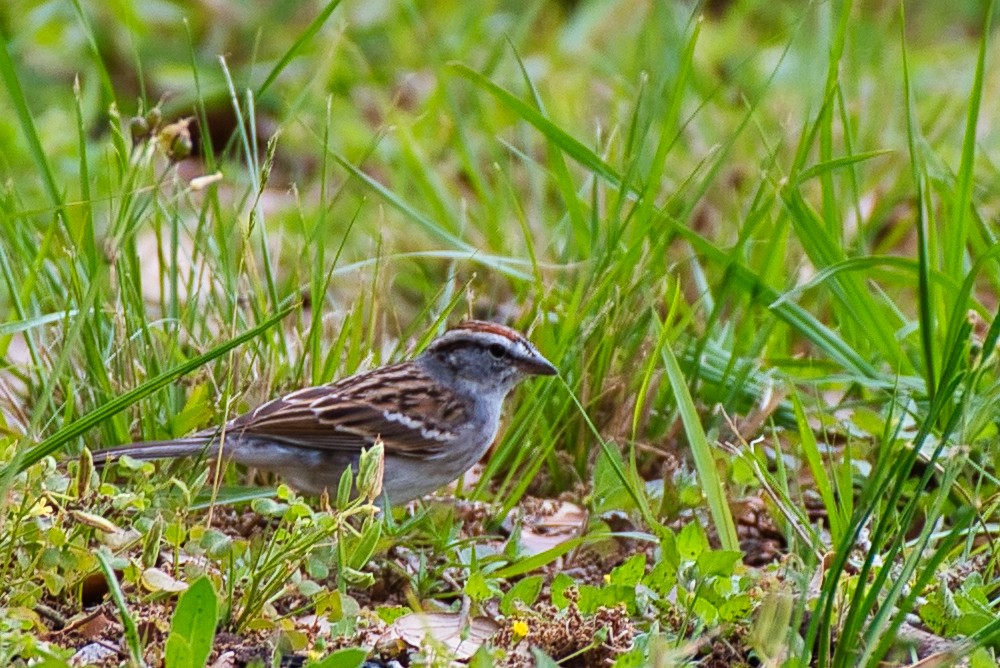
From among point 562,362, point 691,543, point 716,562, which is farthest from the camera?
point 562,362

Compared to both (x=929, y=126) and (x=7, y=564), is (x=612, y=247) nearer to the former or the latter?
(x=7, y=564)

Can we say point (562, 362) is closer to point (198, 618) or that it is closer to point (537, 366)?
point (537, 366)

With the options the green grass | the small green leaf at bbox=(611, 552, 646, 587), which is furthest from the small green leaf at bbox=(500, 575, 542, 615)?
the small green leaf at bbox=(611, 552, 646, 587)

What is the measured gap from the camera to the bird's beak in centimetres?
370

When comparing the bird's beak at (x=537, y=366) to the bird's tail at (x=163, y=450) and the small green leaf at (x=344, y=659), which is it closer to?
the bird's tail at (x=163, y=450)

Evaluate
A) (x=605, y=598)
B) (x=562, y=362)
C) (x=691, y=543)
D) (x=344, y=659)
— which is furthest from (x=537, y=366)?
(x=344, y=659)

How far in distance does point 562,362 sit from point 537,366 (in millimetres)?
132

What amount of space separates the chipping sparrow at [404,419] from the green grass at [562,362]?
87 millimetres

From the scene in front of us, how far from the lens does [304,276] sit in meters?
5.36

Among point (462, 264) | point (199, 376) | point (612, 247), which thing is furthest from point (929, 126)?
point (199, 376)

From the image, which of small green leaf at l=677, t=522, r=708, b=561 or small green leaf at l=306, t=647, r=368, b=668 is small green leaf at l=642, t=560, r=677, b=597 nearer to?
small green leaf at l=677, t=522, r=708, b=561

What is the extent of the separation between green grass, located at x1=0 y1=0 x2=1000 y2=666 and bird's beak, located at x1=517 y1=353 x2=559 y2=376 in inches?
2.4

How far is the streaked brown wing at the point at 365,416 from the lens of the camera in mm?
3592

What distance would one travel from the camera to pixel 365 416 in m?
3.81
